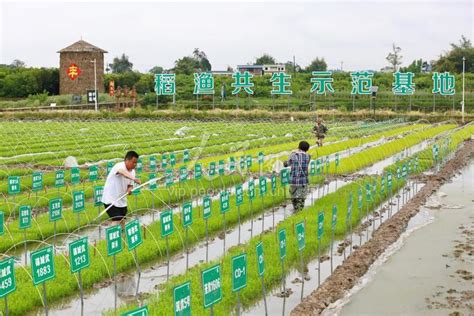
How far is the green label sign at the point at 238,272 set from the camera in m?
4.94

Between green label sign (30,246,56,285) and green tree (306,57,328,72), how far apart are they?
76.8 m

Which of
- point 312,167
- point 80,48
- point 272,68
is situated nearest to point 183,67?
point 80,48

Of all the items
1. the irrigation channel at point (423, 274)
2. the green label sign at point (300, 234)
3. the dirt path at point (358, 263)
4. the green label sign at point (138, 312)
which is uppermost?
the green label sign at point (138, 312)

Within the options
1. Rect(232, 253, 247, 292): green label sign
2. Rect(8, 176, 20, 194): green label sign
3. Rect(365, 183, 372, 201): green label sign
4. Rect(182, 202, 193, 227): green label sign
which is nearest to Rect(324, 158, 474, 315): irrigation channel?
Rect(365, 183, 372, 201): green label sign

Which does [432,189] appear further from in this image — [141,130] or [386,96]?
[386,96]

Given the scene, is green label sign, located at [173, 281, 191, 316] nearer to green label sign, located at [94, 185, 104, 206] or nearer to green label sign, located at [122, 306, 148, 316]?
green label sign, located at [122, 306, 148, 316]

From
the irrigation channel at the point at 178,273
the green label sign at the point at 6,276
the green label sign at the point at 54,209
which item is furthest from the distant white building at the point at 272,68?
the green label sign at the point at 6,276

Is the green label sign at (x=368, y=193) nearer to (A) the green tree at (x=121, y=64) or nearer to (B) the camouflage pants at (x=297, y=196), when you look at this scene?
(B) the camouflage pants at (x=297, y=196)

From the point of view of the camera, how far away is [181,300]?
4207 mm

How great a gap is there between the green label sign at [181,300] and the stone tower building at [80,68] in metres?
57.7

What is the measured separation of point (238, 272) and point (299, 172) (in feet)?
18.4

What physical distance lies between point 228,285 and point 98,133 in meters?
22.3

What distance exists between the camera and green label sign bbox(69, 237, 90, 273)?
5363mm

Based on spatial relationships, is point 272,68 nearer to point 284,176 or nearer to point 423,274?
point 284,176
